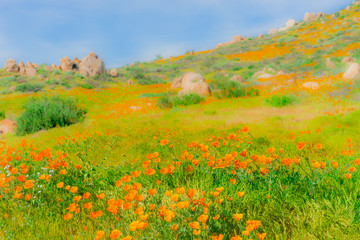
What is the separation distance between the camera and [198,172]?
2955mm

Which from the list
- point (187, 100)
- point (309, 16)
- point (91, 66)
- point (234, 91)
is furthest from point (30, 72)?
point (309, 16)

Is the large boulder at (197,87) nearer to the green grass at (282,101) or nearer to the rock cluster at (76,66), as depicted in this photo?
the green grass at (282,101)

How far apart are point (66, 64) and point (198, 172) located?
33.9m

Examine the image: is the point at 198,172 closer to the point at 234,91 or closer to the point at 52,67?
the point at 234,91

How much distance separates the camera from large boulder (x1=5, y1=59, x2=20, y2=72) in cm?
3148

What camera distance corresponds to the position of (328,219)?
81.0 inches

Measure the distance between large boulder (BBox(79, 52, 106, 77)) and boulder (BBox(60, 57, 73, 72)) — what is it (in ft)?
4.17

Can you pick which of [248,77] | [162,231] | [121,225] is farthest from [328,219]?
[248,77]

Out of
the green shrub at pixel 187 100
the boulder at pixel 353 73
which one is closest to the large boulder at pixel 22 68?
the green shrub at pixel 187 100

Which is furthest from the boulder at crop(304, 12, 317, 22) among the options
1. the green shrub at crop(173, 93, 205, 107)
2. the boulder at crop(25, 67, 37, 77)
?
the green shrub at crop(173, 93, 205, 107)

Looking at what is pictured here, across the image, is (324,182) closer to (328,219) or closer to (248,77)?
(328,219)

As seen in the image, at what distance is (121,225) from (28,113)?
9.35 m

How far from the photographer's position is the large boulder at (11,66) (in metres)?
31.5

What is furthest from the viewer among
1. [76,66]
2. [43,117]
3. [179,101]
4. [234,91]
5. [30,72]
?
[76,66]
